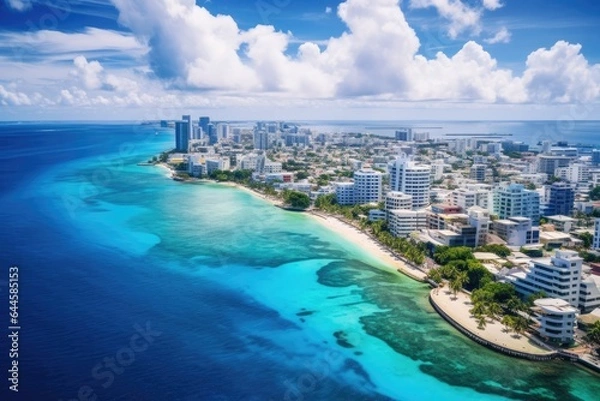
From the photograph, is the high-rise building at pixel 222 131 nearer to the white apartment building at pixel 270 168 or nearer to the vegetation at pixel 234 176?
Result: the vegetation at pixel 234 176

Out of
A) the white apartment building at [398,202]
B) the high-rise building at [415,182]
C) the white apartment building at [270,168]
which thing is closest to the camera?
the white apartment building at [398,202]

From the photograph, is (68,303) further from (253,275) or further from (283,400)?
(283,400)

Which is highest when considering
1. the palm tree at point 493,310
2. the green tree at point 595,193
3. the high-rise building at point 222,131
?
the high-rise building at point 222,131

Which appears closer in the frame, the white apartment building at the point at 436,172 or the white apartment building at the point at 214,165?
the white apartment building at the point at 436,172

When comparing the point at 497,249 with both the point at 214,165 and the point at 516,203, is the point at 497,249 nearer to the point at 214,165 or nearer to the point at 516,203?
the point at 516,203

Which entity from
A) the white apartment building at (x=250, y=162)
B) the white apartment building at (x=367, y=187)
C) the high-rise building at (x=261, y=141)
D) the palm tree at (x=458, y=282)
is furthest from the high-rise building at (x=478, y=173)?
the high-rise building at (x=261, y=141)

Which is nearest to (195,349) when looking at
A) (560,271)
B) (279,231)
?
(560,271)
